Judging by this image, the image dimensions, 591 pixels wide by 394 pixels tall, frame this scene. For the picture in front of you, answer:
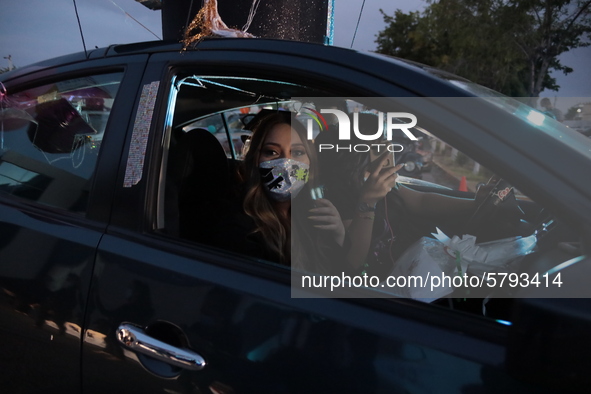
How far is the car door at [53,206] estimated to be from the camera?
4.68 ft

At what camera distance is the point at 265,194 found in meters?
1.75

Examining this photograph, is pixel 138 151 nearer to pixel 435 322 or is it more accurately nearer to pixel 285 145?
pixel 285 145

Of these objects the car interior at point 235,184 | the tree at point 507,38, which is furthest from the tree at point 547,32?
the car interior at point 235,184

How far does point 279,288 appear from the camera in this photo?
4.03 feet

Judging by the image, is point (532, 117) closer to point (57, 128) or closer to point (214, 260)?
point (214, 260)

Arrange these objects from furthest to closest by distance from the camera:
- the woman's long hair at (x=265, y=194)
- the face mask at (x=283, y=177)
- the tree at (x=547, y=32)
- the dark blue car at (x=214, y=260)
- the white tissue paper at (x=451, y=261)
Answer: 1. the tree at (x=547, y=32)
2. the face mask at (x=283, y=177)
3. the woman's long hair at (x=265, y=194)
4. the white tissue paper at (x=451, y=261)
5. the dark blue car at (x=214, y=260)

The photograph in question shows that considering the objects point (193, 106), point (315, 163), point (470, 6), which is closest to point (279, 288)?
point (315, 163)

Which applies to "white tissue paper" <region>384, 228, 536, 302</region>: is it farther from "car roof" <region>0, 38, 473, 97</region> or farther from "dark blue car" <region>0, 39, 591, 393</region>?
"car roof" <region>0, 38, 473, 97</region>

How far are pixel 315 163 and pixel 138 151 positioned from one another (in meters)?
0.62

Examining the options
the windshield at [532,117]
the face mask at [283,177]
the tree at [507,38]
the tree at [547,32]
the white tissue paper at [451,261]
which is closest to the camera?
the windshield at [532,117]

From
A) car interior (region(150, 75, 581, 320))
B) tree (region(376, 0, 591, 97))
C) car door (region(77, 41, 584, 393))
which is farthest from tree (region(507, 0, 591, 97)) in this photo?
car door (region(77, 41, 584, 393))

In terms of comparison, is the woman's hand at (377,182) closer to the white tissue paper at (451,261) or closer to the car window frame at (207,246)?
the white tissue paper at (451,261)

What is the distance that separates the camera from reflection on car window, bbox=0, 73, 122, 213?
1.64 metres

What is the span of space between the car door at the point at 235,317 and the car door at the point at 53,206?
0.23ft
